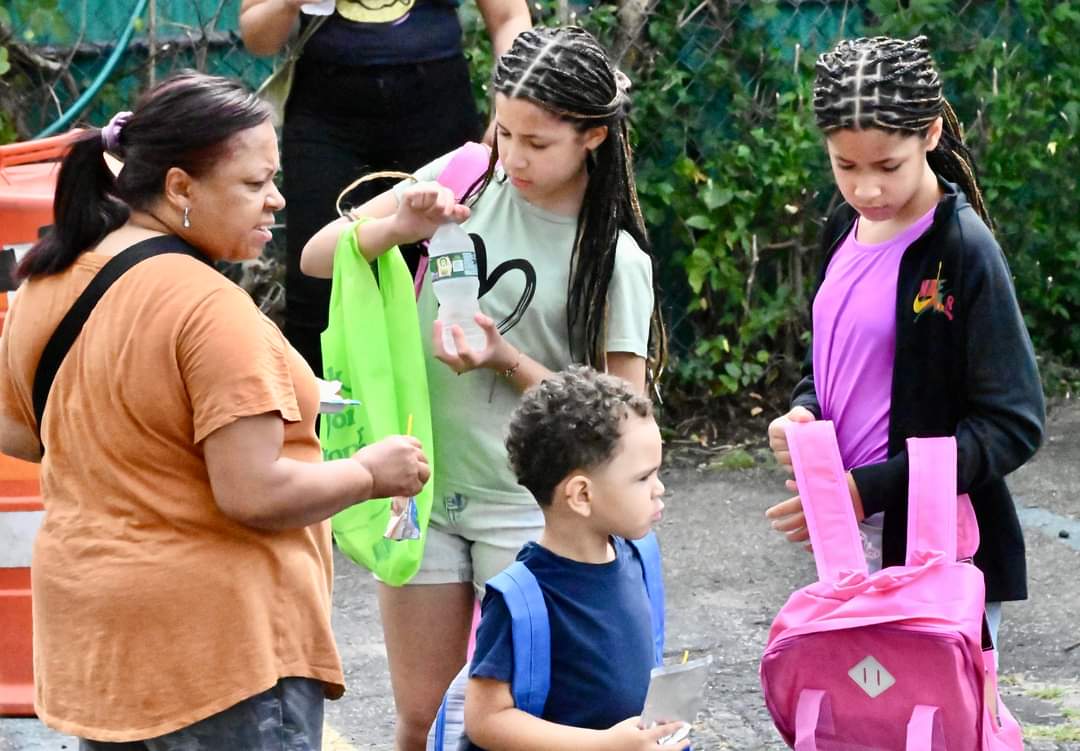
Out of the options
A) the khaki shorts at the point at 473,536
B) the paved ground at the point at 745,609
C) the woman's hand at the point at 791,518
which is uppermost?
the woman's hand at the point at 791,518

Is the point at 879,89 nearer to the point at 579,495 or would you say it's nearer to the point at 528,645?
the point at 579,495

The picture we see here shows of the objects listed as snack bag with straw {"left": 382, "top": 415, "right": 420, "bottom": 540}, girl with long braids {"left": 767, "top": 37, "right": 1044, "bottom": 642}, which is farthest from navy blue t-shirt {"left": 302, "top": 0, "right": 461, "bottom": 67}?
snack bag with straw {"left": 382, "top": 415, "right": 420, "bottom": 540}

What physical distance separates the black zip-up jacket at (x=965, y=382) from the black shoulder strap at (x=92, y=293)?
1.30 m

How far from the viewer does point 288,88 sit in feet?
16.9

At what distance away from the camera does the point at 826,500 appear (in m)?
3.10

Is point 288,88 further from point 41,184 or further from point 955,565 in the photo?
point 955,565

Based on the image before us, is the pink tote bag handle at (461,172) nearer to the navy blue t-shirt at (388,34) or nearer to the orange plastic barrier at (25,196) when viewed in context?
the orange plastic barrier at (25,196)

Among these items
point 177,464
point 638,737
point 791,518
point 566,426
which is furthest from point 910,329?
point 177,464

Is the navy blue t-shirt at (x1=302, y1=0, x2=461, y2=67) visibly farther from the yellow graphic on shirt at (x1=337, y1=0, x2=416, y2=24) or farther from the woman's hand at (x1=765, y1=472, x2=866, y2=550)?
the woman's hand at (x1=765, y1=472, x2=866, y2=550)

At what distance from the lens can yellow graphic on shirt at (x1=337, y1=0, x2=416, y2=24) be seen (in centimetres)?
500

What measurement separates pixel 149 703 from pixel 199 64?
432 centimetres

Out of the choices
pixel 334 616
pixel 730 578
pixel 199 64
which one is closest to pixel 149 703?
pixel 334 616

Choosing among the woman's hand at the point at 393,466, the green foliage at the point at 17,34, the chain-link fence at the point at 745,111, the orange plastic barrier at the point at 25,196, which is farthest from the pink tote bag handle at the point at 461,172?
the green foliage at the point at 17,34

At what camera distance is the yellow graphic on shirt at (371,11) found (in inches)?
197
